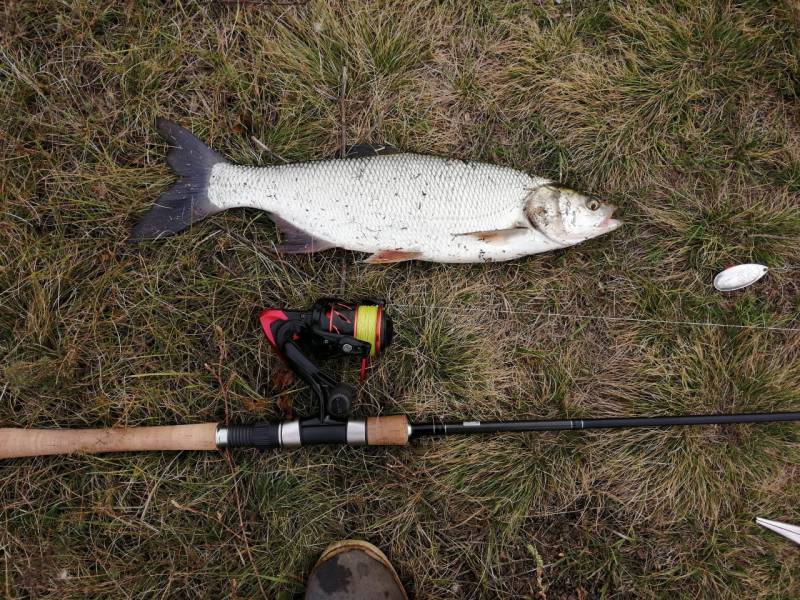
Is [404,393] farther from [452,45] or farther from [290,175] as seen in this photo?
[452,45]

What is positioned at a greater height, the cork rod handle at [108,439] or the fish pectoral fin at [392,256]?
the fish pectoral fin at [392,256]

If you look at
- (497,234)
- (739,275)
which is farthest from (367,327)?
(739,275)

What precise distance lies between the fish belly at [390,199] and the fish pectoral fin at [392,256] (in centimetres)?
2

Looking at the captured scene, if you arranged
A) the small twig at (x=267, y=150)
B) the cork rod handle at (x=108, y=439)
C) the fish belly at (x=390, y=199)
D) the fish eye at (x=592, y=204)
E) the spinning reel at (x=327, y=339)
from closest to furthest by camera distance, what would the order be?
the spinning reel at (x=327, y=339) < the cork rod handle at (x=108, y=439) < the fish belly at (x=390, y=199) < the fish eye at (x=592, y=204) < the small twig at (x=267, y=150)

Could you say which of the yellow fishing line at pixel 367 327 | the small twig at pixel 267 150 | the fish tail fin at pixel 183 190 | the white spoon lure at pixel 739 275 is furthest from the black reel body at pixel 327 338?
the white spoon lure at pixel 739 275

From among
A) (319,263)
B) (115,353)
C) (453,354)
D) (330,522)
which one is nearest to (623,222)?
(453,354)

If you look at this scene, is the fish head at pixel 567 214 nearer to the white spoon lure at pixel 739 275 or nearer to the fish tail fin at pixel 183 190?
the white spoon lure at pixel 739 275

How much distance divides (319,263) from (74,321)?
123cm

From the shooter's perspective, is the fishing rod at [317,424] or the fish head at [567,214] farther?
the fish head at [567,214]

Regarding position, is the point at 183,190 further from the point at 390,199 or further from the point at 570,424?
the point at 570,424

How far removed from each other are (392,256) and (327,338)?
0.57 meters

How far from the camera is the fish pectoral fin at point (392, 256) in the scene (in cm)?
246

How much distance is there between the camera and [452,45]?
2729 millimetres

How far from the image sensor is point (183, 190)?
2.50 metres
